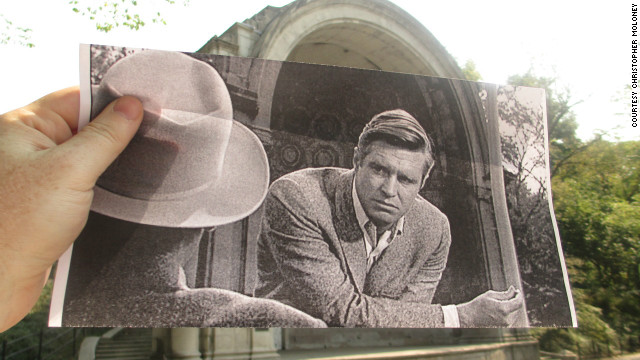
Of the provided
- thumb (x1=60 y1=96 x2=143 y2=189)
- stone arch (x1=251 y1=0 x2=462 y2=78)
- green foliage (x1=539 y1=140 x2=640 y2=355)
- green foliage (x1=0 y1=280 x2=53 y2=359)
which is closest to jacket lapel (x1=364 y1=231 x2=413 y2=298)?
thumb (x1=60 y1=96 x2=143 y2=189)

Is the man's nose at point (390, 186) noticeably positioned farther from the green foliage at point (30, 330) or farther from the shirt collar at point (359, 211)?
the green foliage at point (30, 330)

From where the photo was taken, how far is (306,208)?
3066 mm

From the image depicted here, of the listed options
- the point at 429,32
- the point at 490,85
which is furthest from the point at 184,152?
the point at 429,32

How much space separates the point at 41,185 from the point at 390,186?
2267mm

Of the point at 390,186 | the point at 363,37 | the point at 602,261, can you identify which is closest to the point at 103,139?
the point at 390,186

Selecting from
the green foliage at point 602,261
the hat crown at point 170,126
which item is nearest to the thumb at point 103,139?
the hat crown at point 170,126

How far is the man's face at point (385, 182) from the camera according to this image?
3.17 meters

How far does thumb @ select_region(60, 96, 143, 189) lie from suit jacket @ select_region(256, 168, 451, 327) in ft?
3.36

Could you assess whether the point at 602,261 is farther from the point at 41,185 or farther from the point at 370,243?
the point at 41,185

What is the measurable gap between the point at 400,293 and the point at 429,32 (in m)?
9.45

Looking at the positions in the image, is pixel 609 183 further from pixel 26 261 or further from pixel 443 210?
pixel 26 261

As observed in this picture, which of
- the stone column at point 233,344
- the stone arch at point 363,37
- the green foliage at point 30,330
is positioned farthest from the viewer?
the green foliage at point 30,330

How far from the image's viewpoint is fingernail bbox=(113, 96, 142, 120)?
2697 mm

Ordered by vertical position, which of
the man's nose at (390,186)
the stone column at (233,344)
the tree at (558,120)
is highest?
the tree at (558,120)
